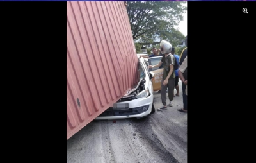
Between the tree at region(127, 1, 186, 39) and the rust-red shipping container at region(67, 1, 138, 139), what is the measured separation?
1.52 feet

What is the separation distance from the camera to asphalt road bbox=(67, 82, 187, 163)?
162 centimetres

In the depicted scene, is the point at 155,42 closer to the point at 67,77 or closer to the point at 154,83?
the point at 154,83

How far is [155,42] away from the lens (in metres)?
1.80

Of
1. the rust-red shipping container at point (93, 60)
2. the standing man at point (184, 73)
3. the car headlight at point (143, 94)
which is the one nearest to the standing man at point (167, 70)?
the standing man at point (184, 73)

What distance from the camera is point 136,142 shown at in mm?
1699

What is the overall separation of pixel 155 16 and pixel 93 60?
2.40ft

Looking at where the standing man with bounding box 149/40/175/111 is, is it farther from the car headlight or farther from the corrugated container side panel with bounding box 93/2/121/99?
the corrugated container side panel with bounding box 93/2/121/99

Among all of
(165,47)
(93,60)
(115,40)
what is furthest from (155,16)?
(115,40)

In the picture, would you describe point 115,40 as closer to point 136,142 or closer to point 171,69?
point 171,69

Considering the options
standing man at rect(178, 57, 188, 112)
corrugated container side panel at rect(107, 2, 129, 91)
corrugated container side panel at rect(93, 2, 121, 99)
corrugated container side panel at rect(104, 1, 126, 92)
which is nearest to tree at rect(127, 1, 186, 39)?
standing man at rect(178, 57, 188, 112)
